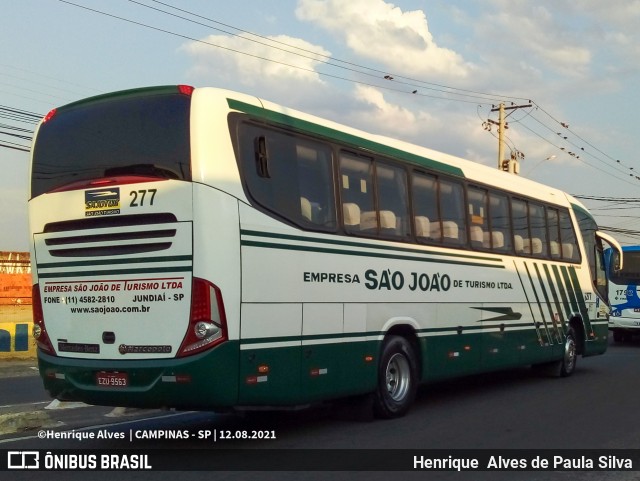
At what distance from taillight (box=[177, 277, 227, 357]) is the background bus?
68.9 ft

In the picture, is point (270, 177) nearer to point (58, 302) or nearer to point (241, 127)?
point (241, 127)

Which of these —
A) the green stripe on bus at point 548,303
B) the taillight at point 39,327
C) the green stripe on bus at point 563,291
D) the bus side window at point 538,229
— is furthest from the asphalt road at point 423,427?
the bus side window at point 538,229

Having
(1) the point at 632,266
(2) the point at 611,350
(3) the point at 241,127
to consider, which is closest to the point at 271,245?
(3) the point at 241,127

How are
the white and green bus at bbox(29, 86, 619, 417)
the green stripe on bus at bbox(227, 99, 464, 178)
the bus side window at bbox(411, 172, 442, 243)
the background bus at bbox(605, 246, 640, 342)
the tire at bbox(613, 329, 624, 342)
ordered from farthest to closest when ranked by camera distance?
the tire at bbox(613, 329, 624, 342)
the background bus at bbox(605, 246, 640, 342)
the bus side window at bbox(411, 172, 442, 243)
the green stripe on bus at bbox(227, 99, 464, 178)
the white and green bus at bbox(29, 86, 619, 417)

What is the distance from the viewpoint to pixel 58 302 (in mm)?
8125

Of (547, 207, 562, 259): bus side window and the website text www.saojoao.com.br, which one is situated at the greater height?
(547, 207, 562, 259): bus side window

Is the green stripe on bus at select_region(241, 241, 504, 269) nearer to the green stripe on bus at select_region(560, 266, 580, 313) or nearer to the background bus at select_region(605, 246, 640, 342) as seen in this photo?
the green stripe on bus at select_region(560, 266, 580, 313)

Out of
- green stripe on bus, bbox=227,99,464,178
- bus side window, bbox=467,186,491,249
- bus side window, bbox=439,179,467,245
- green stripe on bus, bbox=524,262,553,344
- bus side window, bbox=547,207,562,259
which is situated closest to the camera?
green stripe on bus, bbox=227,99,464,178

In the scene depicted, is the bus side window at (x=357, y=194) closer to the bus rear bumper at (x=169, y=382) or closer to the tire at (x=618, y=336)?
the bus rear bumper at (x=169, y=382)

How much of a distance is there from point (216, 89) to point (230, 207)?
118 cm

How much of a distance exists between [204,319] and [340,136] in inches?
123

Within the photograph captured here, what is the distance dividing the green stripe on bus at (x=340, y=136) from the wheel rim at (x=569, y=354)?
505cm

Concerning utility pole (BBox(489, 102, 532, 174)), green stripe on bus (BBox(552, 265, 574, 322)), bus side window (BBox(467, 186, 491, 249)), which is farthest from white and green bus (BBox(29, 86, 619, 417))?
utility pole (BBox(489, 102, 532, 174))

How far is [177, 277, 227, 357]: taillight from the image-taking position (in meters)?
7.25
